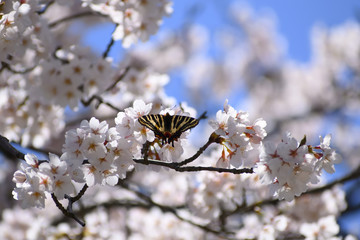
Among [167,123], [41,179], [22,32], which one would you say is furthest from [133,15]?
[41,179]

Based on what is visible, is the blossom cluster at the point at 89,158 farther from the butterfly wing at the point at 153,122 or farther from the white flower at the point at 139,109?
the butterfly wing at the point at 153,122

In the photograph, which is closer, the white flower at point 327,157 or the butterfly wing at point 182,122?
the butterfly wing at point 182,122

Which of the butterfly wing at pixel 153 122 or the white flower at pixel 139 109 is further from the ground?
the white flower at pixel 139 109

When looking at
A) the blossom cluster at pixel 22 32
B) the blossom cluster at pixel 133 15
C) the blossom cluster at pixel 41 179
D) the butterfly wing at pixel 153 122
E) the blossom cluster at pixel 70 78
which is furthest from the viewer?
the blossom cluster at pixel 70 78

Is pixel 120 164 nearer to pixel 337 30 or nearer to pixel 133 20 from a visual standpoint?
pixel 133 20

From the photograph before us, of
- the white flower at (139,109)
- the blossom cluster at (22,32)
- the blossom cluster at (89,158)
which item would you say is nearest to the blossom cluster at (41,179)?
the blossom cluster at (89,158)

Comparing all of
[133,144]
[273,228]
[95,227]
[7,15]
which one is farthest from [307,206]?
[7,15]
